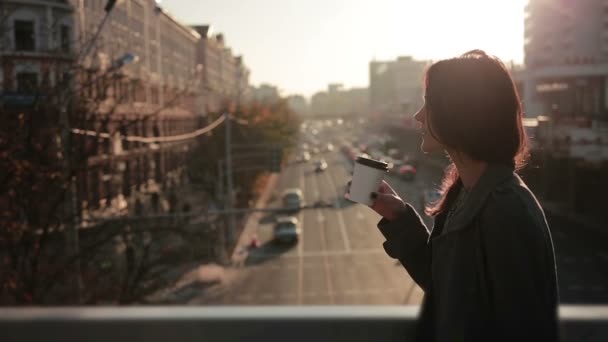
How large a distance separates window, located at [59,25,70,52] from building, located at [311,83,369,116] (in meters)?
40.8

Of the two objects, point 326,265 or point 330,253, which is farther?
point 330,253

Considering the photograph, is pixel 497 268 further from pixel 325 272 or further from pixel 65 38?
pixel 325 272

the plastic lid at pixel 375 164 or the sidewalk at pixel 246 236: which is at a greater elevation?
the plastic lid at pixel 375 164

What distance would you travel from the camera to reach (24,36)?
5.58 metres

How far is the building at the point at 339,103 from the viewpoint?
1923 inches

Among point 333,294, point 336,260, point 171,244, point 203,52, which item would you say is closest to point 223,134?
point 203,52

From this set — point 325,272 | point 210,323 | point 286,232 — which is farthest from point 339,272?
point 210,323

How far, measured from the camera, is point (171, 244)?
23.0ft

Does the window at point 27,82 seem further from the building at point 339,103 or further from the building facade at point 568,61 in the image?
the building at point 339,103

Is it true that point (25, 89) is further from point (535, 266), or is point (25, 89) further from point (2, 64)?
point (535, 266)

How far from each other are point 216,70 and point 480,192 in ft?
60.7

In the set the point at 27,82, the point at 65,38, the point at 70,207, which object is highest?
the point at 65,38

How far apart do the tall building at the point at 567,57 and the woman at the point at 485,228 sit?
17.3 m

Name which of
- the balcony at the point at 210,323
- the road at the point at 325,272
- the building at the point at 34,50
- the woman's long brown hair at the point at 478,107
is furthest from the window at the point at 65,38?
the woman's long brown hair at the point at 478,107
